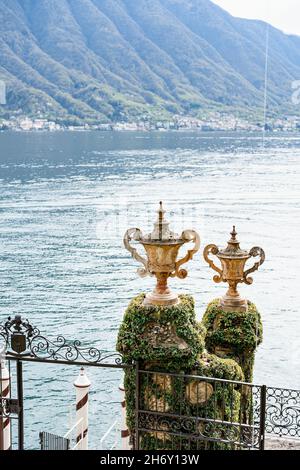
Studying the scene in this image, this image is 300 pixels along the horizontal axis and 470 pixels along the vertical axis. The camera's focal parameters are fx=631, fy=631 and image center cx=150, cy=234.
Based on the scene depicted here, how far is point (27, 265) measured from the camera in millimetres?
48688

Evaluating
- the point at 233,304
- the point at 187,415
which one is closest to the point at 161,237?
the point at 233,304

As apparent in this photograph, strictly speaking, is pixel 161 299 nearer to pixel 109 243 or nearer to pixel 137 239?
pixel 137 239

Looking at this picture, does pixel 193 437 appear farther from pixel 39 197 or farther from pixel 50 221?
pixel 39 197

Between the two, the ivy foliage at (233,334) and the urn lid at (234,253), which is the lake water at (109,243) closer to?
the ivy foliage at (233,334)

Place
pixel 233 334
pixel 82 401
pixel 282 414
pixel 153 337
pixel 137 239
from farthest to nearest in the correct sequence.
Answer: pixel 82 401
pixel 233 334
pixel 282 414
pixel 137 239
pixel 153 337

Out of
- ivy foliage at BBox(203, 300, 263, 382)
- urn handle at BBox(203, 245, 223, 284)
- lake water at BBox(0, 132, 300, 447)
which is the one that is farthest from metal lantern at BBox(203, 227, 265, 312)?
lake water at BBox(0, 132, 300, 447)

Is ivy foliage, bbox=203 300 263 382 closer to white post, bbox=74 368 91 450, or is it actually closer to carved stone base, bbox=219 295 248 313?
carved stone base, bbox=219 295 248 313

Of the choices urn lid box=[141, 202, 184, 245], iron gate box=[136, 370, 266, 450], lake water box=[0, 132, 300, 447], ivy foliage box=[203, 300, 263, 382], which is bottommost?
lake water box=[0, 132, 300, 447]

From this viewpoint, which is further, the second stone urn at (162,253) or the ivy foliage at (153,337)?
the second stone urn at (162,253)

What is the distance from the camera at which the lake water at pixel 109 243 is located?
2883 centimetres

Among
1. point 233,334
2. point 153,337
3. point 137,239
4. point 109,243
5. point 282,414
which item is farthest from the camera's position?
point 109,243

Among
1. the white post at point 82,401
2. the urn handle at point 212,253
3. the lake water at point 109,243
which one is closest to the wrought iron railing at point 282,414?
the urn handle at point 212,253

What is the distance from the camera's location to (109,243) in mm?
60125

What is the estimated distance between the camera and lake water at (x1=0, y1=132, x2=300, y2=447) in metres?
28.8
